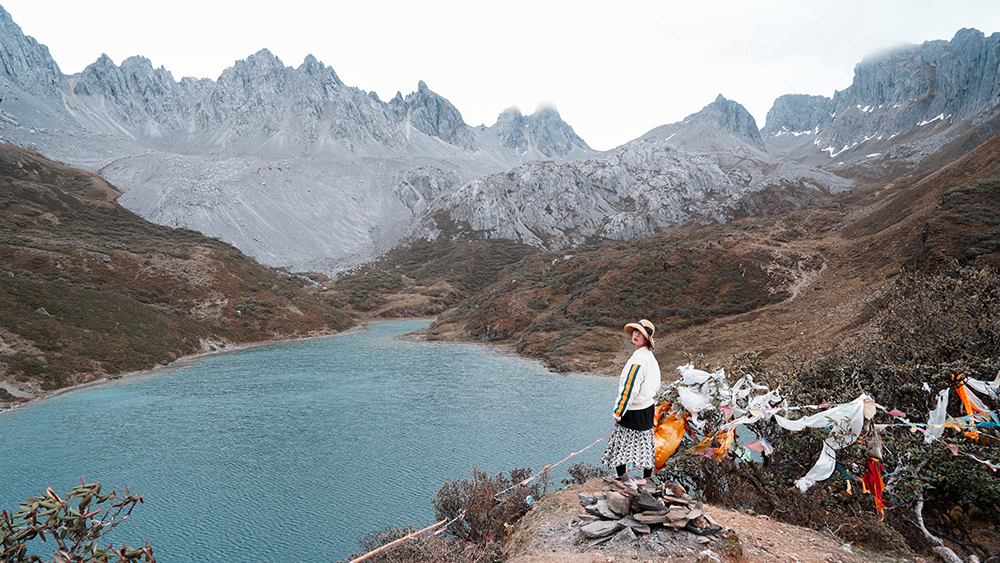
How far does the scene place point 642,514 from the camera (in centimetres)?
652

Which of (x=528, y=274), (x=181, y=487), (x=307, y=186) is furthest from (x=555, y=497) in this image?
(x=307, y=186)

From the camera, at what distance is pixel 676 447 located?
984 centimetres

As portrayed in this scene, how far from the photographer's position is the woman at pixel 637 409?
25.3ft

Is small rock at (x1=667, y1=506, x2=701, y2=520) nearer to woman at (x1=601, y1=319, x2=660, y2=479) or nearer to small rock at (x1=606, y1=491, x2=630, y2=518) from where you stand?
small rock at (x1=606, y1=491, x2=630, y2=518)

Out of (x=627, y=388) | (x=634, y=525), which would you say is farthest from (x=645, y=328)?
(x=634, y=525)

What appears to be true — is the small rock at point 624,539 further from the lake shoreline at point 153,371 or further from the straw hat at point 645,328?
the lake shoreline at point 153,371

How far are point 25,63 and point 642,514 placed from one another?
271 m

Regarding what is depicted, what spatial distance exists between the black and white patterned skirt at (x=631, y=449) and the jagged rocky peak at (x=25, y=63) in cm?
25064

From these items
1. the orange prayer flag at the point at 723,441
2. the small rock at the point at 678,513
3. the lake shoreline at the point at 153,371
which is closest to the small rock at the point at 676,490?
the small rock at the point at 678,513

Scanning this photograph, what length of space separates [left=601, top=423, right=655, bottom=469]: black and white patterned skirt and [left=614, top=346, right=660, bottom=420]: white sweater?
444 mm

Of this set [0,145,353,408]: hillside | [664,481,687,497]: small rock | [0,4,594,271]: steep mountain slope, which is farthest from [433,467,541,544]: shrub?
[0,4,594,271]: steep mountain slope

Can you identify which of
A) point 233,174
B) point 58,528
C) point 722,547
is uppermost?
point 233,174

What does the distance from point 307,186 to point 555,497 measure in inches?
6584

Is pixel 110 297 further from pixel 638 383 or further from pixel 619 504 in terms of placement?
pixel 619 504
